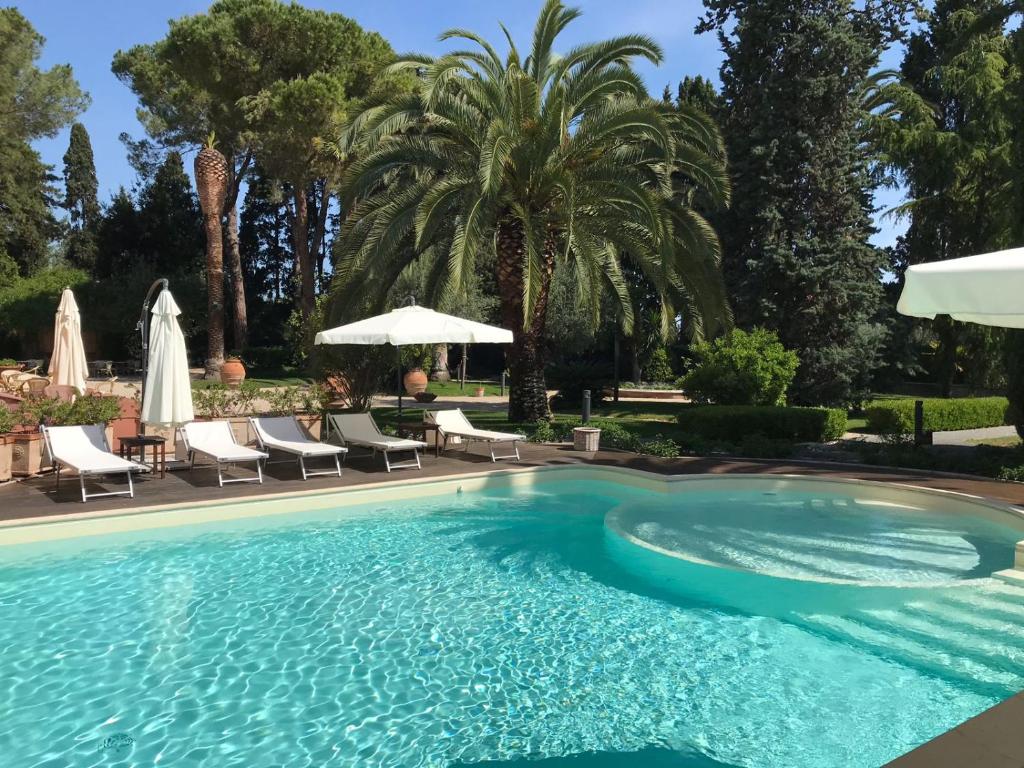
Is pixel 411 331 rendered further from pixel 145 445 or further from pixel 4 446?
pixel 4 446

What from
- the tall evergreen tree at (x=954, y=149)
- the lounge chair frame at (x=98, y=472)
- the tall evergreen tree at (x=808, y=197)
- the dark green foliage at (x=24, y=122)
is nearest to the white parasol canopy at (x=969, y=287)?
the lounge chair frame at (x=98, y=472)

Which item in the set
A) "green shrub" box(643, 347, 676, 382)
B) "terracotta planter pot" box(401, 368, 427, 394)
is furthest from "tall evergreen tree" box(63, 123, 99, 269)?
"green shrub" box(643, 347, 676, 382)

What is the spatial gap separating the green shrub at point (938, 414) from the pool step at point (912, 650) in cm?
1018

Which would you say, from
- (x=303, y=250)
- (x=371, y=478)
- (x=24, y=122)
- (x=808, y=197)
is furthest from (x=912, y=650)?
(x=24, y=122)

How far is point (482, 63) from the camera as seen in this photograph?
15219 millimetres

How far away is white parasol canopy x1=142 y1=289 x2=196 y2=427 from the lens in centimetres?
1010

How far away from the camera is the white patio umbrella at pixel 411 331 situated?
11.9 metres

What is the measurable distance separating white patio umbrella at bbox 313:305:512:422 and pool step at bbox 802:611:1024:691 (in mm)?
7385

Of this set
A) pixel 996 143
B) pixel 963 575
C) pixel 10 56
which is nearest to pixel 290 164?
pixel 10 56

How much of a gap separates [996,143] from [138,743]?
25685 millimetres

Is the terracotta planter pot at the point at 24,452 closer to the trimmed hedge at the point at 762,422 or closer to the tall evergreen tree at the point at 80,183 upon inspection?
the trimmed hedge at the point at 762,422

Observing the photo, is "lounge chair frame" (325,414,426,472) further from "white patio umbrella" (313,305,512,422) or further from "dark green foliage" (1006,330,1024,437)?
"dark green foliage" (1006,330,1024,437)

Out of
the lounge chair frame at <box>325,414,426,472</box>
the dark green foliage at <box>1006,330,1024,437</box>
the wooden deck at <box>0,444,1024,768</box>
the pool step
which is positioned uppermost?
the dark green foliage at <box>1006,330,1024,437</box>

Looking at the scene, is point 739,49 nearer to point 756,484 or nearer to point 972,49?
point 972,49
